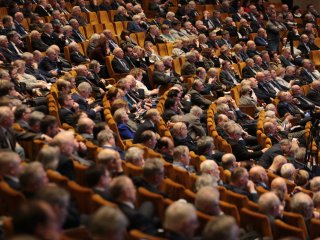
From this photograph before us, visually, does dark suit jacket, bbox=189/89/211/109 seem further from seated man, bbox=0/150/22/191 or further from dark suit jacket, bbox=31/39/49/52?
seated man, bbox=0/150/22/191

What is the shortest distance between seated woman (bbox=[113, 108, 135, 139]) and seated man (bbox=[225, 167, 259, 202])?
2.99 ft

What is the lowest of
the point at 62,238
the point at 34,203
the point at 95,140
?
the point at 95,140

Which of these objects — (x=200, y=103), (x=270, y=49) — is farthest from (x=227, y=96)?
(x=270, y=49)

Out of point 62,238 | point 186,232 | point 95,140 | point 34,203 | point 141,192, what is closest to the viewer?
point 34,203

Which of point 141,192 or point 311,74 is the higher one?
point 141,192

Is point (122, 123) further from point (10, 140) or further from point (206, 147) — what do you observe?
point (10, 140)

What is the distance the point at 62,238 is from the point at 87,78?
2.83m

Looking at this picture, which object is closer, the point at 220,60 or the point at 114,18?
the point at 220,60

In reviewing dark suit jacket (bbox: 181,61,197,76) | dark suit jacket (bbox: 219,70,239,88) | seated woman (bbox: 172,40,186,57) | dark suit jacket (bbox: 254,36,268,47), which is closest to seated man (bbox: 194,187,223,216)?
dark suit jacket (bbox: 181,61,197,76)

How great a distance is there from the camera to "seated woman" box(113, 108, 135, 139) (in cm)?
379

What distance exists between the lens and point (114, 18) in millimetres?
6500

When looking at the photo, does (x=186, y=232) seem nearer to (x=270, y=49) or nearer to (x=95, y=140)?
(x=95, y=140)

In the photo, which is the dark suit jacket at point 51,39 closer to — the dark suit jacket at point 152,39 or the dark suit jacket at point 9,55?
the dark suit jacket at point 9,55

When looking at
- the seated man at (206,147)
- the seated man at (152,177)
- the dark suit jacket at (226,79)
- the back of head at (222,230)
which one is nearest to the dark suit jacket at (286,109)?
the dark suit jacket at (226,79)
